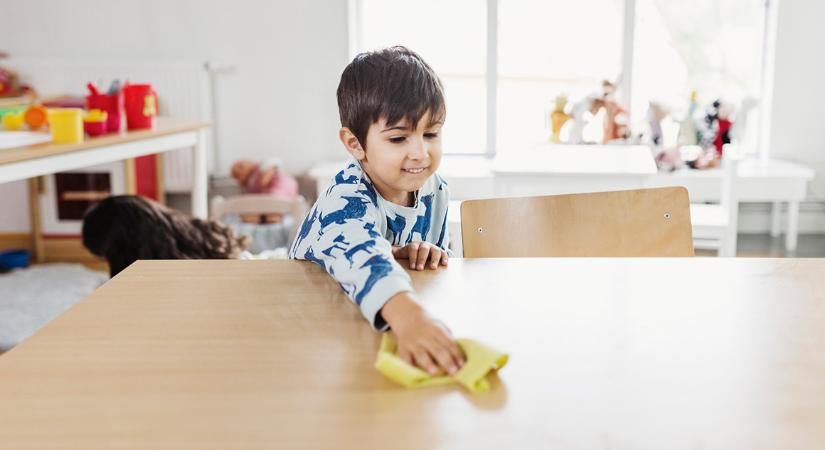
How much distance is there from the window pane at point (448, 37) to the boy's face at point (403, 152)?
2898 millimetres

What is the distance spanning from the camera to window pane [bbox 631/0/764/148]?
3.90 m

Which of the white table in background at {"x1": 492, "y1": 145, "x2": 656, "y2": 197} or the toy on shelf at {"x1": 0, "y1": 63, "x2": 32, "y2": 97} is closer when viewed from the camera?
the white table in background at {"x1": 492, "y1": 145, "x2": 656, "y2": 197}

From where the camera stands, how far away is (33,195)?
147 inches

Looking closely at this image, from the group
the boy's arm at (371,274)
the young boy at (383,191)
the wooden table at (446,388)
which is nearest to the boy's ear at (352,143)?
the young boy at (383,191)

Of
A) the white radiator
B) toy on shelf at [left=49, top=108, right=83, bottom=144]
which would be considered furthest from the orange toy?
the white radiator

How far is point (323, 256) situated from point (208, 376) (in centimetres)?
29

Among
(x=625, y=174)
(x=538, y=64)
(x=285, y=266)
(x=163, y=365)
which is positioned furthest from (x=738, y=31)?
(x=163, y=365)

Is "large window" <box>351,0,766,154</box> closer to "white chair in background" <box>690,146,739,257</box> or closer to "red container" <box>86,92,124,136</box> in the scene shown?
"white chair in background" <box>690,146,739,257</box>

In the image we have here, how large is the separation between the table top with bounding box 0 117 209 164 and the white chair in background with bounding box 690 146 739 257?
1.63m

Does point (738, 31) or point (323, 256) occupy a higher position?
point (738, 31)

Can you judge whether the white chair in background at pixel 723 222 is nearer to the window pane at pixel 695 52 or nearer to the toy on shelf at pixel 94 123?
the window pane at pixel 695 52

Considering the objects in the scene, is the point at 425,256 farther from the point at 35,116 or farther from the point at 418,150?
the point at 35,116

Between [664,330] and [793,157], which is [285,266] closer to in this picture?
[664,330]

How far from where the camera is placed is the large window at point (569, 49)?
12.8 ft
